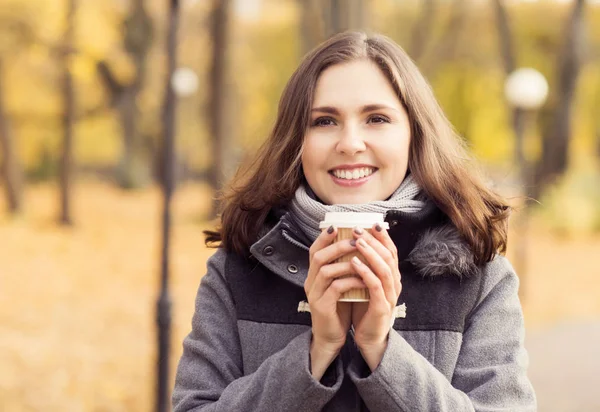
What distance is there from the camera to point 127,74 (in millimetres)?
14828

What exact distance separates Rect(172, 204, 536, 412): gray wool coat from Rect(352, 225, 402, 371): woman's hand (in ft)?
0.22

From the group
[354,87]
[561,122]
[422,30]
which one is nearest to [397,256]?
[354,87]

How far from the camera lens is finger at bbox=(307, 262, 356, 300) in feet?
5.06

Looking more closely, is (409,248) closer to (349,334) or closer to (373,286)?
(349,334)

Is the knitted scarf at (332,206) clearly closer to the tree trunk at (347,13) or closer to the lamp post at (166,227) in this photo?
the lamp post at (166,227)

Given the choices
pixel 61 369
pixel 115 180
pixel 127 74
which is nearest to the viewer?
pixel 61 369

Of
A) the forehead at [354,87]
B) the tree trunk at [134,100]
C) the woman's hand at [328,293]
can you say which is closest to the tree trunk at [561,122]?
the tree trunk at [134,100]

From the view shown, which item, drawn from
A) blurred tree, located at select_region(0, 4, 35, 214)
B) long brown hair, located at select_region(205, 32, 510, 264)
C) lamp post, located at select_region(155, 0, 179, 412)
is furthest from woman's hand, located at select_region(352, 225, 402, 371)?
blurred tree, located at select_region(0, 4, 35, 214)

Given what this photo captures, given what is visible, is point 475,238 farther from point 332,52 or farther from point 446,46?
point 446,46

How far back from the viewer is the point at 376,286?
1.54 meters

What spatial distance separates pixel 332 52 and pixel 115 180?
55.1ft

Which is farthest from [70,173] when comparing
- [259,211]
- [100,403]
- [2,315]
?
[259,211]

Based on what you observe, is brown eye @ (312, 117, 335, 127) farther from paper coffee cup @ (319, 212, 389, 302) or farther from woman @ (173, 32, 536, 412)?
paper coffee cup @ (319, 212, 389, 302)

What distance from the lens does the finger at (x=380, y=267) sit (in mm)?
1530
